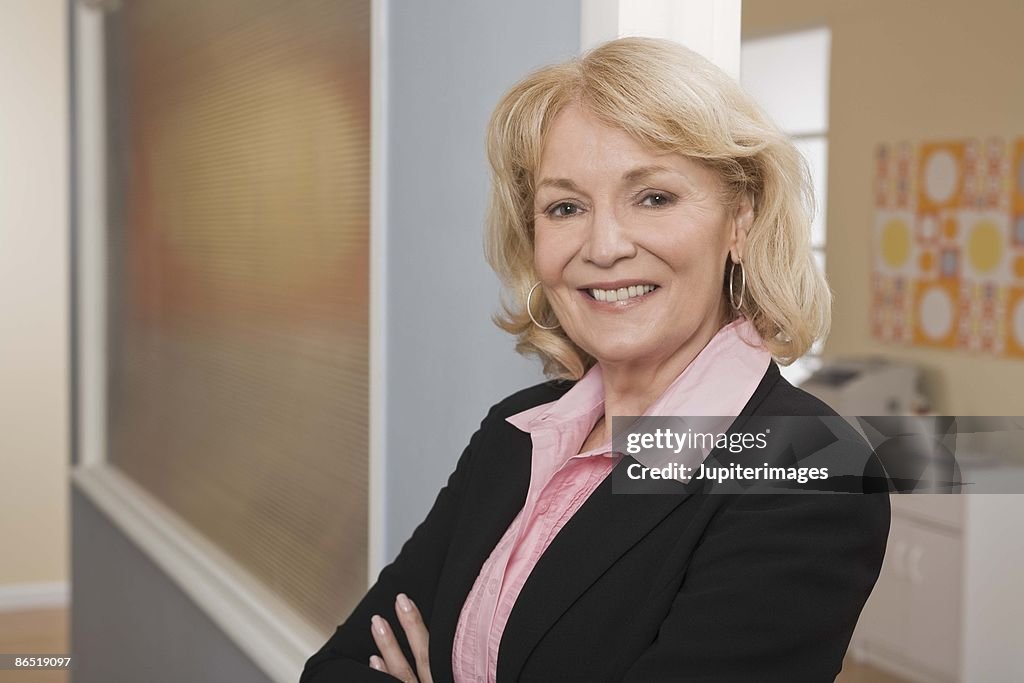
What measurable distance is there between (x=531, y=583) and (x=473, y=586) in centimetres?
14

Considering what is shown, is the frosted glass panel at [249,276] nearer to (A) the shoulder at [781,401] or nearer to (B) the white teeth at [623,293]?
(B) the white teeth at [623,293]

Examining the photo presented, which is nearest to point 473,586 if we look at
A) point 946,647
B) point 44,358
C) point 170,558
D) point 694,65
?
point 694,65

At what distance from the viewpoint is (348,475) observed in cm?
213

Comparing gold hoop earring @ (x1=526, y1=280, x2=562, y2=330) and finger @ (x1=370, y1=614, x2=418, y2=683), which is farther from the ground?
gold hoop earring @ (x1=526, y1=280, x2=562, y2=330)

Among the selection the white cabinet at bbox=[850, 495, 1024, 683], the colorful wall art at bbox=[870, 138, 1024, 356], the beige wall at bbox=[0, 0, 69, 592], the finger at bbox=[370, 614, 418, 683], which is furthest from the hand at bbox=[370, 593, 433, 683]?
the beige wall at bbox=[0, 0, 69, 592]

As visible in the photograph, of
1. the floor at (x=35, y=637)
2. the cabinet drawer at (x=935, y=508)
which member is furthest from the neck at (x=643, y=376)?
the floor at (x=35, y=637)

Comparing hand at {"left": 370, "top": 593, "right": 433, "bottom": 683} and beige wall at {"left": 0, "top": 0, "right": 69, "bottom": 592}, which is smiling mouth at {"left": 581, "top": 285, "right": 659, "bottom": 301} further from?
beige wall at {"left": 0, "top": 0, "right": 69, "bottom": 592}

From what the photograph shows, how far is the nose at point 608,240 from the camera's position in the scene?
118 centimetres

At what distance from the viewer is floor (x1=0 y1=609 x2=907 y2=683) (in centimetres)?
429

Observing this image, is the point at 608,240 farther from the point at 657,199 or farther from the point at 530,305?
the point at 530,305

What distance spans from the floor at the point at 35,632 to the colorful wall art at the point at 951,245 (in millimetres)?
3822

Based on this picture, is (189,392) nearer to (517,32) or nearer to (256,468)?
(256,468)

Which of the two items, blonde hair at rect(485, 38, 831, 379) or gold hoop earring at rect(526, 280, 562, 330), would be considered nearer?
blonde hair at rect(485, 38, 831, 379)

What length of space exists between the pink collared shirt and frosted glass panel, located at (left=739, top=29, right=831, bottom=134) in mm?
4040
